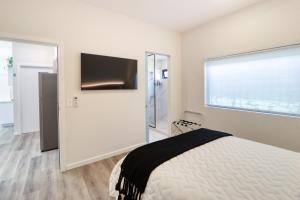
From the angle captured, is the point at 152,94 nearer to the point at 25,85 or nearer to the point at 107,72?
the point at 107,72

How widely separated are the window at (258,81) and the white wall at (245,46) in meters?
0.12

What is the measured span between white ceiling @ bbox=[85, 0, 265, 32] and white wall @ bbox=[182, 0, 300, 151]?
23cm

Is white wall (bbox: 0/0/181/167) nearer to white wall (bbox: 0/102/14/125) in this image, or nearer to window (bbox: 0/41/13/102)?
window (bbox: 0/41/13/102)

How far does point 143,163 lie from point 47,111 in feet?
9.20

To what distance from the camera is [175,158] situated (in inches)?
57.0

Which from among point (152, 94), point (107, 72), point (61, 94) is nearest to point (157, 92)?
point (152, 94)

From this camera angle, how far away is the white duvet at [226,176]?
1010 mm

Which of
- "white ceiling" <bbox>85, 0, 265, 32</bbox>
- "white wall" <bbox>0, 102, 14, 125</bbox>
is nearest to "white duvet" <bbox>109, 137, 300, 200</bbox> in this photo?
"white ceiling" <bbox>85, 0, 265, 32</bbox>

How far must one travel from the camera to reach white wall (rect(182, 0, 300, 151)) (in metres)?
2.27

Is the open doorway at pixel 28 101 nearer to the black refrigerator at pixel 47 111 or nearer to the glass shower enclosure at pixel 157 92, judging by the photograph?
the black refrigerator at pixel 47 111

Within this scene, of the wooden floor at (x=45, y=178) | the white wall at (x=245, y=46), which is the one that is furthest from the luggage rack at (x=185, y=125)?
the wooden floor at (x=45, y=178)

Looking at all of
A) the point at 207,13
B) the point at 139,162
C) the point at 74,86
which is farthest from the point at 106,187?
the point at 207,13

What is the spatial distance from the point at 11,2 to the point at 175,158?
8.92 ft

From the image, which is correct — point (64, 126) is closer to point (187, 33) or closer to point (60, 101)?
point (60, 101)
